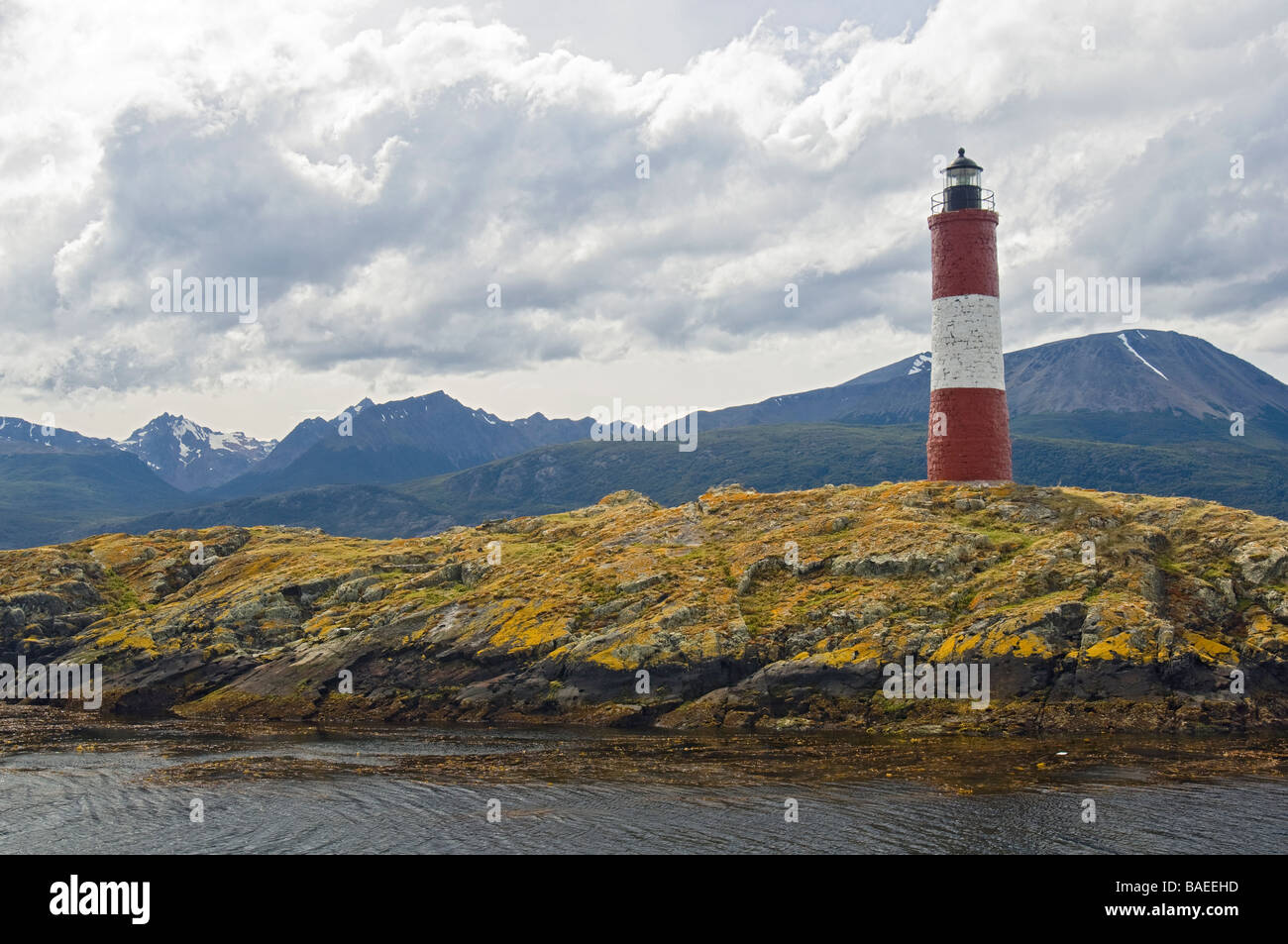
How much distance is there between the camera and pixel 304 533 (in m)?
125

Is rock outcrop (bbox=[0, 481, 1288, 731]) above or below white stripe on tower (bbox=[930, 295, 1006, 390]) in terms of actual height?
below

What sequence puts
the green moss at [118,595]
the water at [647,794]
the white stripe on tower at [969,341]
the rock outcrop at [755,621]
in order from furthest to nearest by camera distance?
the green moss at [118,595], the white stripe on tower at [969,341], the rock outcrop at [755,621], the water at [647,794]

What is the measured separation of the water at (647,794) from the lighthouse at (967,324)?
3358cm

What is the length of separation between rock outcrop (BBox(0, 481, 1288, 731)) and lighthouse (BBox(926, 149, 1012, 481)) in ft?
16.9

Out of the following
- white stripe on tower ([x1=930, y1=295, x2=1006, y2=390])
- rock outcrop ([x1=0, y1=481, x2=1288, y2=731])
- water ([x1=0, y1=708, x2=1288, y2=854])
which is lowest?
water ([x1=0, y1=708, x2=1288, y2=854])

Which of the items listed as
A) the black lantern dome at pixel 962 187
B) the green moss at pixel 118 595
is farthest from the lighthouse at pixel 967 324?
the green moss at pixel 118 595

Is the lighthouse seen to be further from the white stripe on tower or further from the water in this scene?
the water

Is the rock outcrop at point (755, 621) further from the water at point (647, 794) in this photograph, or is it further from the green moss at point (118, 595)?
the water at point (647, 794)

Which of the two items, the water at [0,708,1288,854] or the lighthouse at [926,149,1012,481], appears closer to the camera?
the water at [0,708,1288,854]

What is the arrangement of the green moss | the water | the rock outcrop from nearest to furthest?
the water < the rock outcrop < the green moss

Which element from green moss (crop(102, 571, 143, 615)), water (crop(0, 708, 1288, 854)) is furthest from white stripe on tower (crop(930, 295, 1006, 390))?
green moss (crop(102, 571, 143, 615))

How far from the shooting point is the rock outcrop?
→ 61844mm

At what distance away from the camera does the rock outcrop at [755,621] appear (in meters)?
61.8

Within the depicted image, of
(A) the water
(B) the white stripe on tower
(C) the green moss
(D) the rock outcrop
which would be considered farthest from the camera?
(C) the green moss
